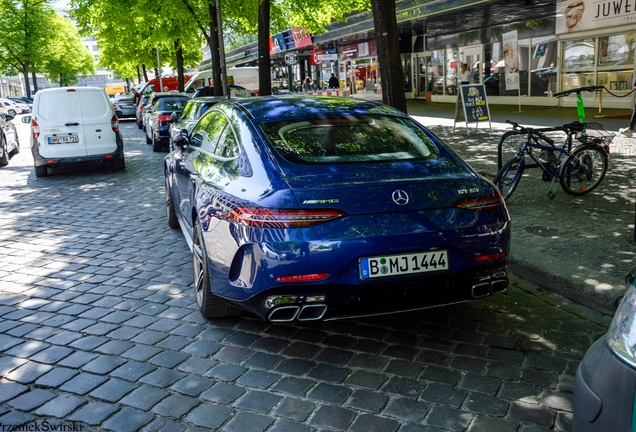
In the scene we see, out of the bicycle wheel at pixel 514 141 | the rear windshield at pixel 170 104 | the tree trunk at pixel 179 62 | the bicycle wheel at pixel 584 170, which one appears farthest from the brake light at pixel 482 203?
the tree trunk at pixel 179 62

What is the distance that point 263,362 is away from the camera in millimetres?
3979

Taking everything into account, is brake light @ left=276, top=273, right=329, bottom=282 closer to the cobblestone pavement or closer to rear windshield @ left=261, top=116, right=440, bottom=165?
the cobblestone pavement

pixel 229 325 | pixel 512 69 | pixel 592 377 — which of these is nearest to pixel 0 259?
pixel 229 325

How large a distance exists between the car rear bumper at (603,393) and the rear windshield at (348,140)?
2335mm

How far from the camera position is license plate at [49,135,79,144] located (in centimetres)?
1271

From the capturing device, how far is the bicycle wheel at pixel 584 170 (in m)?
7.77

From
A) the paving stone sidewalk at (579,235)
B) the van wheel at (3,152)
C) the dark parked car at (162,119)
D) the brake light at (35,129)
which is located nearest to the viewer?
the paving stone sidewalk at (579,235)

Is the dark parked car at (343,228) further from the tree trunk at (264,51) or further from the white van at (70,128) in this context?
the tree trunk at (264,51)

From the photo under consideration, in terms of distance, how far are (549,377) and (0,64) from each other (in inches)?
2565

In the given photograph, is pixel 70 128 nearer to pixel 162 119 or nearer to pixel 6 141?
pixel 162 119

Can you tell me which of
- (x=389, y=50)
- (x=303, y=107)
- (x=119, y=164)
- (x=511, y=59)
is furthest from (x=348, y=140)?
(x=511, y=59)

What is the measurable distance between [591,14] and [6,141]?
17.5m

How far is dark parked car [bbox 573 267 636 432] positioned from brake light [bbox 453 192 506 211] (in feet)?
5.87

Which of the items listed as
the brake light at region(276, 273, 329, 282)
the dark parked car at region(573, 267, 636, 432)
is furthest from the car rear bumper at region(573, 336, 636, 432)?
the brake light at region(276, 273, 329, 282)
